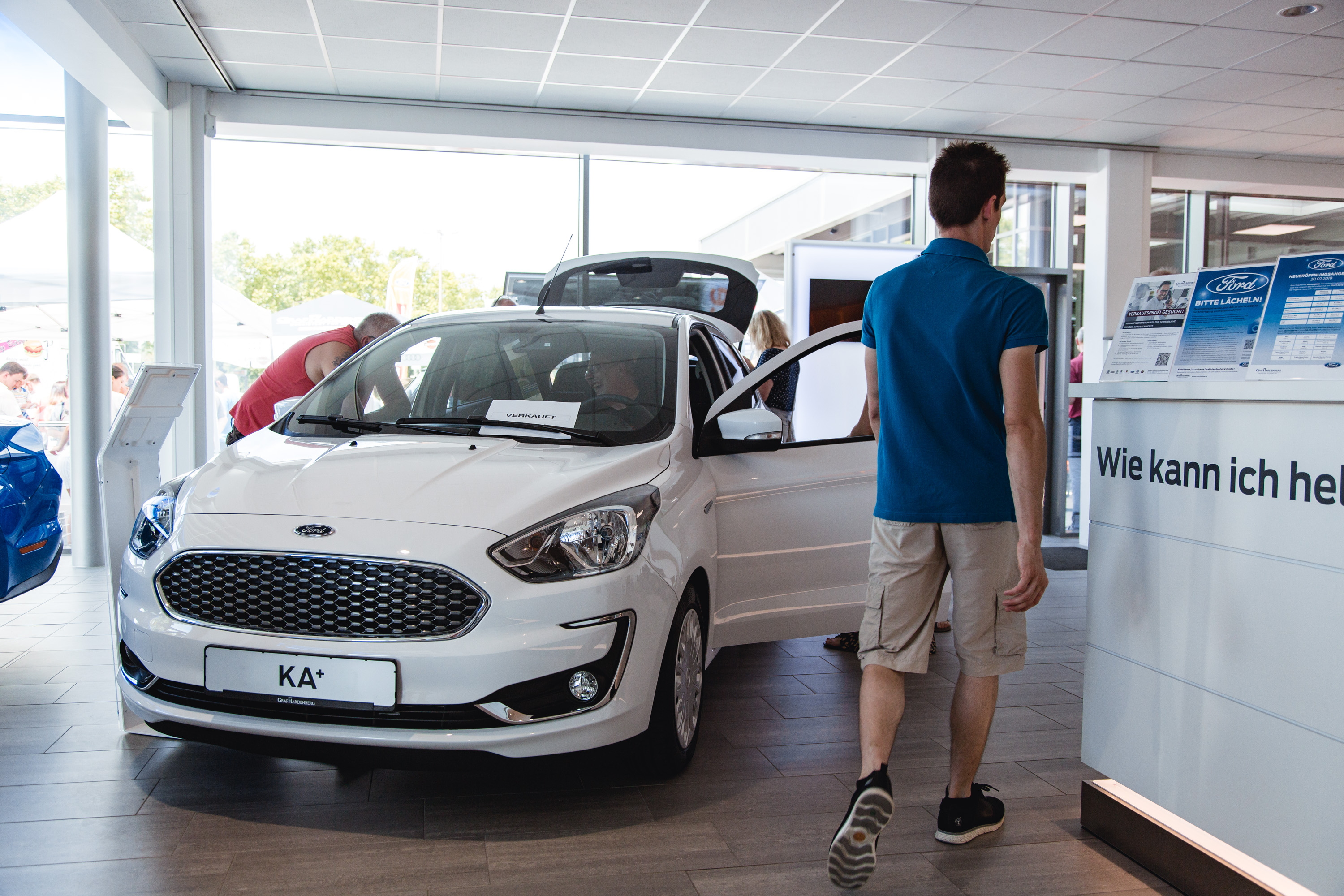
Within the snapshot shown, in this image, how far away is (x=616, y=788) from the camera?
269cm

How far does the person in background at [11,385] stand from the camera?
271 inches

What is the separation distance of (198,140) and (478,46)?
2278 millimetres

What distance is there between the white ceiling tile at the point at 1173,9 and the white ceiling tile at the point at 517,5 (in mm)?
3092

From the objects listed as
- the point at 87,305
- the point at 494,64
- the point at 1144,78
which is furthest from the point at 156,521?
the point at 1144,78

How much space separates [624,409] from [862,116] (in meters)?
5.58

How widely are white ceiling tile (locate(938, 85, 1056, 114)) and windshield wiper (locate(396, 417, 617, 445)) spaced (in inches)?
209

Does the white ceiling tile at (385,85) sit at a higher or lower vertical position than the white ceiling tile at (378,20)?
higher

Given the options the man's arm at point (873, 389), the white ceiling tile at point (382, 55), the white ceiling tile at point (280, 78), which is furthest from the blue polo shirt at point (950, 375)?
the white ceiling tile at point (280, 78)

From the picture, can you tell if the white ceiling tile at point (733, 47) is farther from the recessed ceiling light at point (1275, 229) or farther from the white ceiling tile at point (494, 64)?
the recessed ceiling light at point (1275, 229)

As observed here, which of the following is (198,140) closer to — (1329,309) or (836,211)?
(836,211)

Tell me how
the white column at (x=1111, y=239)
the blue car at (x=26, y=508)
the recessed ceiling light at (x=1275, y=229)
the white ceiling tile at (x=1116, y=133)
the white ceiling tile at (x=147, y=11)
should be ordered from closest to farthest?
1. the blue car at (x=26, y=508)
2. the white ceiling tile at (x=147, y=11)
3. the white ceiling tile at (x=1116, y=133)
4. the white column at (x=1111, y=239)
5. the recessed ceiling light at (x=1275, y=229)

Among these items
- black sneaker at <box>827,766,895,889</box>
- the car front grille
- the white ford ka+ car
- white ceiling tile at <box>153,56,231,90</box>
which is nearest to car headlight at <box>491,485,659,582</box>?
the white ford ka+ car

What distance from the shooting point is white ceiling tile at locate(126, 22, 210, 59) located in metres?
5.70

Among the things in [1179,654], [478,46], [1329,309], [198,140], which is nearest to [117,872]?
[1179,654]
